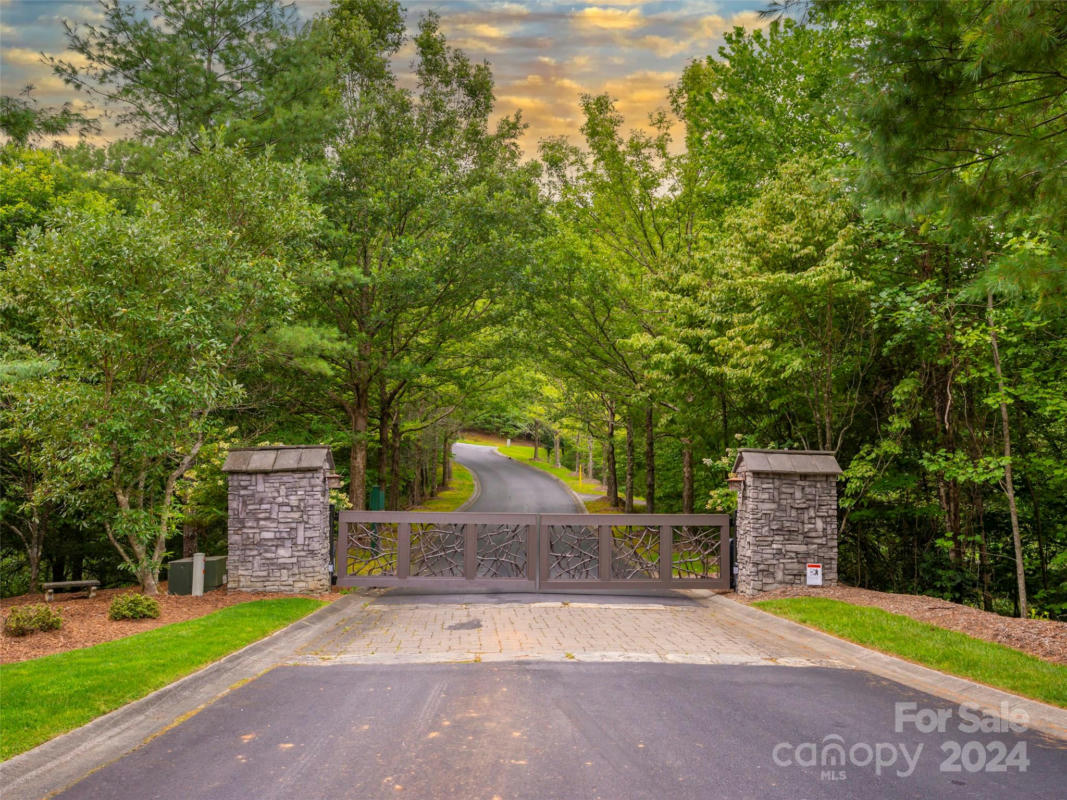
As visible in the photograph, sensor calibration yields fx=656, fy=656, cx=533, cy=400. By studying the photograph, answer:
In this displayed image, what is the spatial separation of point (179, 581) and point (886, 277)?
14246 millimetres

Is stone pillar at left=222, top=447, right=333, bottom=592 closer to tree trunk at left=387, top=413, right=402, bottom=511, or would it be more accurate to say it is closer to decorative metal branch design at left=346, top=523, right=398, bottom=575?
decorative metal branch design at left=346, top=523, right=398, bottom=575

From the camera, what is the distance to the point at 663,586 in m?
12.0

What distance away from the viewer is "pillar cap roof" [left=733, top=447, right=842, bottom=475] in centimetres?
1147

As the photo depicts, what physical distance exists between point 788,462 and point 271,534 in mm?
9082

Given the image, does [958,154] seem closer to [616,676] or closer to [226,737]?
[616,676]

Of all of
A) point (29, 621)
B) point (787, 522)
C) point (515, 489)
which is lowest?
point (515, 489)

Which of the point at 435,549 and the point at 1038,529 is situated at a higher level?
the point at 1038,529

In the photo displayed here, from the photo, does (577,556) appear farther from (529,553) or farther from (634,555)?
(634,555)

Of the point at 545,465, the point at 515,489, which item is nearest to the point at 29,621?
the point at 515,489

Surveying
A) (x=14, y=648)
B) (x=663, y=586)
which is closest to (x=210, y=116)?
(x=14, y=648)

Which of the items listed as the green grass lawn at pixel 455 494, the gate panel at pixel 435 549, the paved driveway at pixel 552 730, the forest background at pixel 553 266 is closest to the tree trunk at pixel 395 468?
the forest background at pixel 553 266

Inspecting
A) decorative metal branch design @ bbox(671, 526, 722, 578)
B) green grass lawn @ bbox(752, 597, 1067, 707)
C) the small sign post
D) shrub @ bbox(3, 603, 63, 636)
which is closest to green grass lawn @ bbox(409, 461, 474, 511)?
decorative metal branch design @ bbox(671, 526, 722, 578)

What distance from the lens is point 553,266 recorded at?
1859 cm

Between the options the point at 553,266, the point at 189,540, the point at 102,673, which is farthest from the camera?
the point at 553,266
